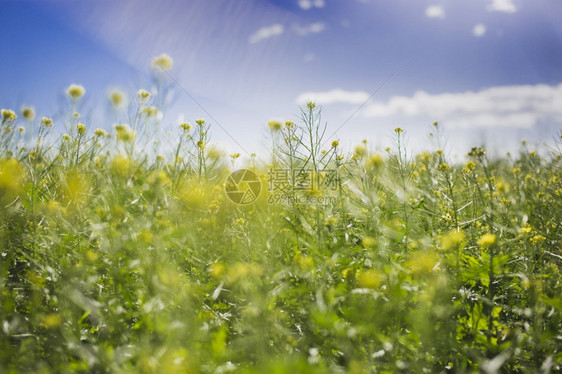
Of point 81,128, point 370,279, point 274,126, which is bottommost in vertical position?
point 370,279

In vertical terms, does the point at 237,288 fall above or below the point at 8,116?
below

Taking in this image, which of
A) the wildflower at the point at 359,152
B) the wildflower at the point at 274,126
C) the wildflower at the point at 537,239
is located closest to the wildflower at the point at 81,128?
the wildflower at the point at 274,126

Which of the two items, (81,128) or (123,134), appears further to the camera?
(81,128)

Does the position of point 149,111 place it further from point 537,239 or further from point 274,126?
point 537,239

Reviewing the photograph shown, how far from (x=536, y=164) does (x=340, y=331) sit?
3290mm

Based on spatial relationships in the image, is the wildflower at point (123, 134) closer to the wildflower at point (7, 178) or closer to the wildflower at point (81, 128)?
the wildflower at point (7, 178)

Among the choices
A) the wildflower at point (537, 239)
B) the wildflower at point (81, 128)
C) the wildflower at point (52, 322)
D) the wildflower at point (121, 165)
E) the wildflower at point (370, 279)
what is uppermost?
the wildflower at point (81, 128)

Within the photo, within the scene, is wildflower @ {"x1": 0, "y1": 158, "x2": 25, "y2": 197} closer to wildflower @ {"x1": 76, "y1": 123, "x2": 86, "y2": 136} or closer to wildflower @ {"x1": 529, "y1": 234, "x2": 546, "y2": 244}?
wildflower @ {"x1": 76, "y1": 123, "x2": 86, "y2": 136}

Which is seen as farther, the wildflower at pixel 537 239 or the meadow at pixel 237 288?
the wildflower at pixel 537 239

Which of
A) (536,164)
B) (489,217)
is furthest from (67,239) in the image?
(536,164)

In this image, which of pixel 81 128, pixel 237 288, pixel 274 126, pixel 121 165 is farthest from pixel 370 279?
pixel 81 128

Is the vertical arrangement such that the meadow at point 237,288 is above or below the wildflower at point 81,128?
below

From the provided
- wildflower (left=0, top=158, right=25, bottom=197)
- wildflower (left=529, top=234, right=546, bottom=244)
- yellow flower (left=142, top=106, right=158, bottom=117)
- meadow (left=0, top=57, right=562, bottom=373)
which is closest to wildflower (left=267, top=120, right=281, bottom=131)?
meadow (left=0, top=57, right=562, bottom=373)

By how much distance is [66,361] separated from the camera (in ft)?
2.88
